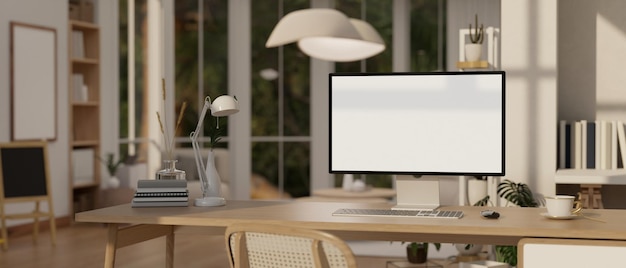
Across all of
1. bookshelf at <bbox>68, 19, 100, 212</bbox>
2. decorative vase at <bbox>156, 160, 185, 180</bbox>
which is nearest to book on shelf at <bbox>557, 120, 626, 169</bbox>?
decorative vase at <bbox>156, 160, 185, 180</bbox>

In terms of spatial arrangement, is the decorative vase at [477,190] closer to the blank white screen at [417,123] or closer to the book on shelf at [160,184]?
the blank white screen at [417,123]

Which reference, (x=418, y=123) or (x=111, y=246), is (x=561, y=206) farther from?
(x=111, y=246)

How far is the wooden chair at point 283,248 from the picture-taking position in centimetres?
229

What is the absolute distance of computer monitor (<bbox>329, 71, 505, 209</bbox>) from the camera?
3.20 metres

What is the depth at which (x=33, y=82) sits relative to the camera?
26.5ft

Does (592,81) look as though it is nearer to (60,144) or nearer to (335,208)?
(335,208)

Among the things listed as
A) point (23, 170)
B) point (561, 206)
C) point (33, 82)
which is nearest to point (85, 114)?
point (33, 82)

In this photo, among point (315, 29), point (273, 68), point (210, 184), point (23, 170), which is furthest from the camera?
point (273, 68)

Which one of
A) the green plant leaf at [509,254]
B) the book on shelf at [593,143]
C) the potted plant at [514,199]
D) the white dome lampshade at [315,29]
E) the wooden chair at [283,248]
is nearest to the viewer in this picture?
the wooden chair at [283,248]

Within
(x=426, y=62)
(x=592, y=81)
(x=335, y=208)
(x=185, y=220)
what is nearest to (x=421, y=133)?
(x=335, y=208)

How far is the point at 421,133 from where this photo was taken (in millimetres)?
3252

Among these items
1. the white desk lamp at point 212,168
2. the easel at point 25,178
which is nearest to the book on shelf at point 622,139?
the white desk lamp at point 212,168

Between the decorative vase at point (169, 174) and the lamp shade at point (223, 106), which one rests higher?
the lamp shade at point (223, 106)

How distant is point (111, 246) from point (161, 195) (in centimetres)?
30
